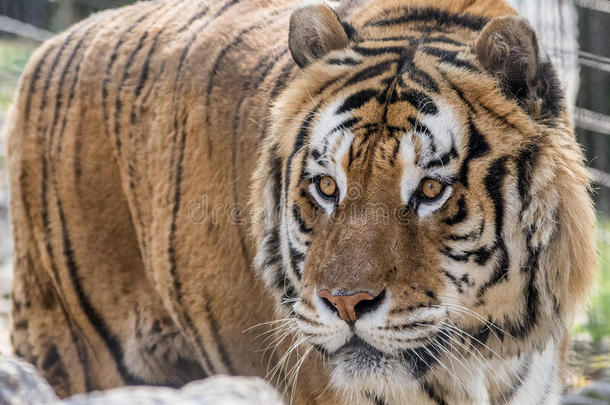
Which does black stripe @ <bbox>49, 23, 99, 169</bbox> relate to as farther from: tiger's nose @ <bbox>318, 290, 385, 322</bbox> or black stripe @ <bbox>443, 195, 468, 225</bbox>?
black stripe @ <bbox>443, 195, 468, 225</bbox>

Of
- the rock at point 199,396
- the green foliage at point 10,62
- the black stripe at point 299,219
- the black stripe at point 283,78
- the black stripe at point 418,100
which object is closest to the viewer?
the rock at point 199,396

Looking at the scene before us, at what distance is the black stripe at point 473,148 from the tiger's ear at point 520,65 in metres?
0.10

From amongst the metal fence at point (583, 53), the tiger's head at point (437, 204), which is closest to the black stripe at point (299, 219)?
the tiger's head at point (437, 204)

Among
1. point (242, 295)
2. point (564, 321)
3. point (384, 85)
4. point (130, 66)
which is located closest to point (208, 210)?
point (242, 295)

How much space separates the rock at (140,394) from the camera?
3.86 feet

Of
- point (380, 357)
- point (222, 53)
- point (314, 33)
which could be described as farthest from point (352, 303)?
point (222, 53)

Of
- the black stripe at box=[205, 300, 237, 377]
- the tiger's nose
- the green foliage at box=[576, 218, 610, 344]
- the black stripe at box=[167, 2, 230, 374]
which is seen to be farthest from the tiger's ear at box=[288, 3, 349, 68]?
the green foliage at box=[576, 218, 610, 344]

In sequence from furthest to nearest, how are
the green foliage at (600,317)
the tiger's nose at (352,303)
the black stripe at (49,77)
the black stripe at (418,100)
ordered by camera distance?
the green foliage at (600,317), the black stripe at (49,77), the black stripe at (418,100), the tiger's nose at (352,303)

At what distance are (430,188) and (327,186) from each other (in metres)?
0.21

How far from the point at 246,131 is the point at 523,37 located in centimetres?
72

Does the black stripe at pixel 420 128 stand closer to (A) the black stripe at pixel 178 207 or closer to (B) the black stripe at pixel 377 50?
(B) the black stripe at pixel 377 50

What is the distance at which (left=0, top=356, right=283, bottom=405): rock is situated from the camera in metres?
1.18

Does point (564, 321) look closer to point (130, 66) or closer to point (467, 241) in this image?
point (467, 241)

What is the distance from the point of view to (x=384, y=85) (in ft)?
5.31
